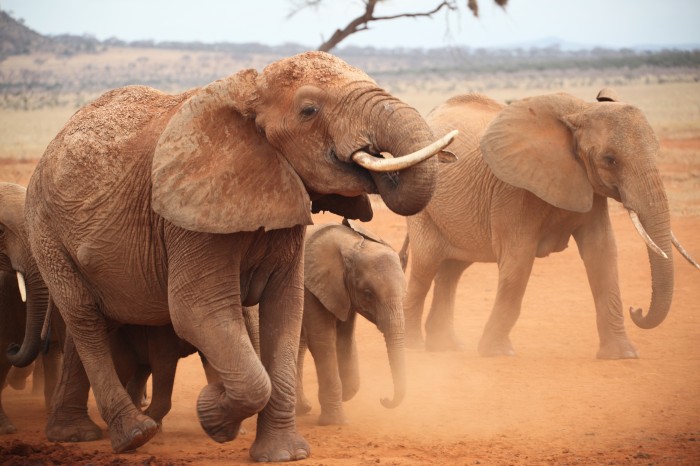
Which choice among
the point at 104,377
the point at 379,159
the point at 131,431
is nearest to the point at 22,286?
the point at 104,377

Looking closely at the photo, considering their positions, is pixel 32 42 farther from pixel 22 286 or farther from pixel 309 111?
pixel 309 111

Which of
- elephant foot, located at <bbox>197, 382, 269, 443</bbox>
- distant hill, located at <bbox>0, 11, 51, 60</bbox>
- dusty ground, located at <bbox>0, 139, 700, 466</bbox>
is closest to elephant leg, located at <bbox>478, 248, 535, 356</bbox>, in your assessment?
dusty ground, located at <bbox>0, 139, 700, 466</bbox>

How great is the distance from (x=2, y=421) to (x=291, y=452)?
7.89ft

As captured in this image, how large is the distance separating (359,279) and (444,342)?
10.1ft

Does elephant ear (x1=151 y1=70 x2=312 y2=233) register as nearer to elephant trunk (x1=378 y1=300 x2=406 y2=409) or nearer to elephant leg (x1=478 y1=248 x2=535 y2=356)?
elephant trunk (x1=378 y1=300 x2=406 y2=409)

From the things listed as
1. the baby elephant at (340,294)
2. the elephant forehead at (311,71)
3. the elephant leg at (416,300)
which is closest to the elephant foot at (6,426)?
the baby elephant at (340,294)

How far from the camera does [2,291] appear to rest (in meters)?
8.34

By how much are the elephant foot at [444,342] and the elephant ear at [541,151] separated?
1.85m

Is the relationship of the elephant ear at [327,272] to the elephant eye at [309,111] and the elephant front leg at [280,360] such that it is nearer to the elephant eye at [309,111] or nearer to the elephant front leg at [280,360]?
the elephant front leg at [280,360]

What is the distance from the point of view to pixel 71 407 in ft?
24.4

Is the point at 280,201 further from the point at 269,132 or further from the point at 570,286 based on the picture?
the point at 570,286

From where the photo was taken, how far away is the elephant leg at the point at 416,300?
10898mm

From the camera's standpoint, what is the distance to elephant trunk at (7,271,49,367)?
7.64 metres

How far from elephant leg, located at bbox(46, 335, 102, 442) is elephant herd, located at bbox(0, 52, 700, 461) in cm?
1
